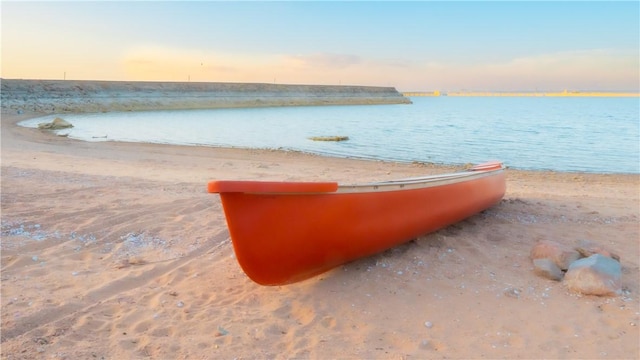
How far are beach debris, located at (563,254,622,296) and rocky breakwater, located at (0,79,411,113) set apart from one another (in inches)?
1574

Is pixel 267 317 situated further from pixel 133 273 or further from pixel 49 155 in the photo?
pixel 49 155

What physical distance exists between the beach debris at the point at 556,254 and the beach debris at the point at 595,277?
192 mm

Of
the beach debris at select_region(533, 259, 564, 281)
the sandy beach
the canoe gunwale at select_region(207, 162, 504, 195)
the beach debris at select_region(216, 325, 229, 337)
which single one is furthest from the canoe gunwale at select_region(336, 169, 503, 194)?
the beach debris at select_region(216, 325, 229, 337)

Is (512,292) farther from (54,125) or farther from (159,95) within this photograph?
(159,95)

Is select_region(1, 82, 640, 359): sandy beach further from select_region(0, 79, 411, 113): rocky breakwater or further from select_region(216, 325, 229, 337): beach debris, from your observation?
select_region(0, 79, 411, 113): rocky breakwater

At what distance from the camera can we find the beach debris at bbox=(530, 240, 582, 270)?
15.2ft

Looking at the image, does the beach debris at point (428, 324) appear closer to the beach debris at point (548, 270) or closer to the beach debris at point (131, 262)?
the beach debris at point (548, 270)

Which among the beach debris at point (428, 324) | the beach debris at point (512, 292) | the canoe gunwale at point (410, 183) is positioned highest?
the canoe gunwale at point (410, 183)

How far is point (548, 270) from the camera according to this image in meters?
4.45

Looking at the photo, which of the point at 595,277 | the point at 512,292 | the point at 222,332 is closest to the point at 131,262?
the point at 222,332

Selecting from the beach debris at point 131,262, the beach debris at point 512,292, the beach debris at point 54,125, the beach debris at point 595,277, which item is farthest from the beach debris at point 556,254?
the beach debris at point 54,125

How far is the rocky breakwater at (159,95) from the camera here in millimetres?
41625

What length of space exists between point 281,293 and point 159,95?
56835mm

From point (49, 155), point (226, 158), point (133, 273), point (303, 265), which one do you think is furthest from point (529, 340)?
point (49, 155)
